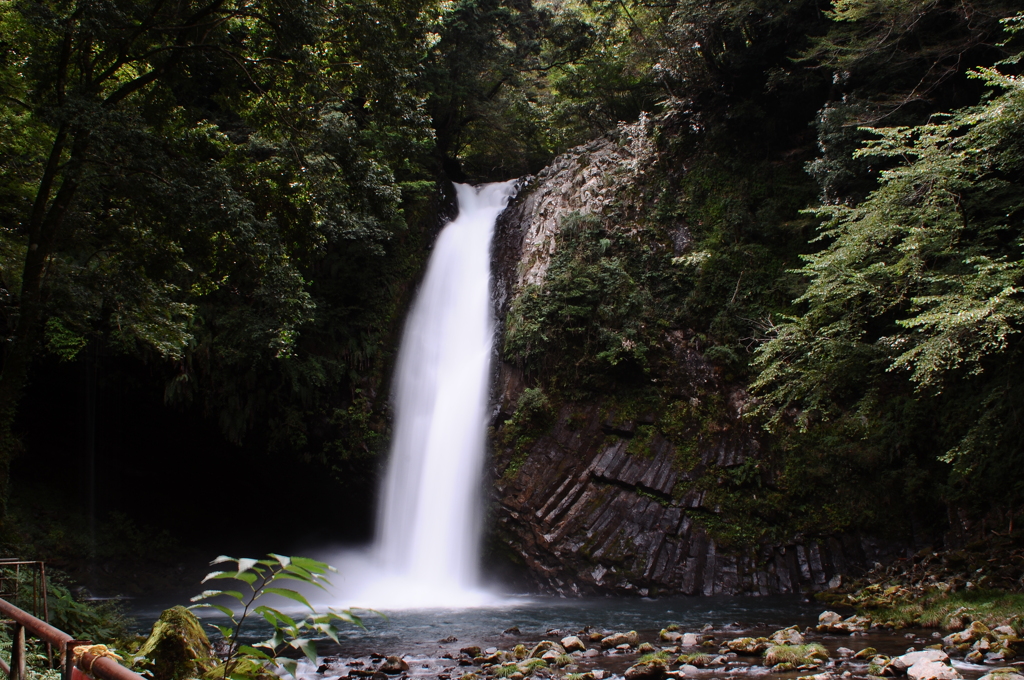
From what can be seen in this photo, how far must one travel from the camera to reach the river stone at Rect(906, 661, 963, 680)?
5679 mm

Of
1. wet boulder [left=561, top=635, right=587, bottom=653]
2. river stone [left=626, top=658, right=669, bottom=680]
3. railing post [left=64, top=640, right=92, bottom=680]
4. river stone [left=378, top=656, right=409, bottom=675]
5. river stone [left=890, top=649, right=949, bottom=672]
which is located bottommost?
river stone [left=378, top=656, right=409, bottom=675]

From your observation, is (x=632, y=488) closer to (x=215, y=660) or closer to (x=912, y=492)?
(x=912, y=492)

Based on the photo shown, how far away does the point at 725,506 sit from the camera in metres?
12.8

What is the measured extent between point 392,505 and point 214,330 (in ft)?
18.6

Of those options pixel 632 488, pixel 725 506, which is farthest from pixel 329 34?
pixel 725 506

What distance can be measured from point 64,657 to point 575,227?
49.4 ft

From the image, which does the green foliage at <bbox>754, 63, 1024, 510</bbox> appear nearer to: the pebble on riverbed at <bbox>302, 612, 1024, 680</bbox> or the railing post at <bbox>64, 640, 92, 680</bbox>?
the pebble on riverbed at <bbox>302, 612, 1024, 680</bbox>

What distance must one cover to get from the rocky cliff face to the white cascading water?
86 centimetres

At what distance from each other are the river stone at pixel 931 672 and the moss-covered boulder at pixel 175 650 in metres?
6.00

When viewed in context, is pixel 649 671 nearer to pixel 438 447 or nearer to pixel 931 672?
pixel 931 672

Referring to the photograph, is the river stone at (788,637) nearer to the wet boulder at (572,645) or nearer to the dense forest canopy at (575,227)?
the wet boulder at (572,645)

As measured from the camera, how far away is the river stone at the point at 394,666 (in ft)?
24.2

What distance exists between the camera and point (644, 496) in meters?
13.1

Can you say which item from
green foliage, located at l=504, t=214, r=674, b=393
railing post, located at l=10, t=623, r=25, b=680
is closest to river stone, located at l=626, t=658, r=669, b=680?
railing post, located at l=10, t=623, r=25, b=680
